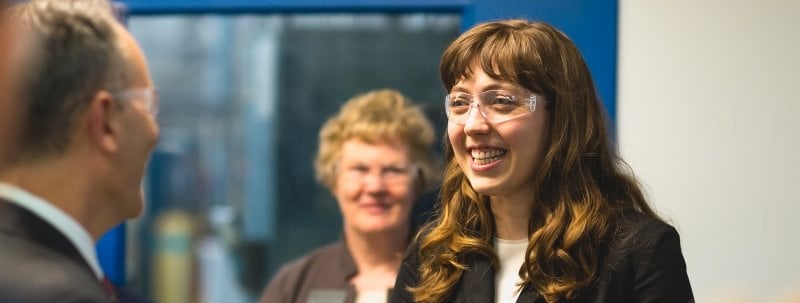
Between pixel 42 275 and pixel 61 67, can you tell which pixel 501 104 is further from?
pixel 42 275

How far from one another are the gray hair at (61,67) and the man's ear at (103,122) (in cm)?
1

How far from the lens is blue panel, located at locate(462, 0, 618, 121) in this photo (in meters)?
3.00

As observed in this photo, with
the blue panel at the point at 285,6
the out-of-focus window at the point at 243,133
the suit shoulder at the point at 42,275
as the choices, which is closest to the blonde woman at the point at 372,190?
the out-of-focus window at the point at 243,133

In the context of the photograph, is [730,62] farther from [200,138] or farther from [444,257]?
[200,138]

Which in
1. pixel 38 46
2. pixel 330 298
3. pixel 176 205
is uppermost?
pixel 38 46

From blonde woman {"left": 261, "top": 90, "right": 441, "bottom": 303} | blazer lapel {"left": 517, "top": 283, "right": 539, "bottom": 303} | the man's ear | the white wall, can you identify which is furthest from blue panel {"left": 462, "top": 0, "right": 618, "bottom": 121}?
the man's ear

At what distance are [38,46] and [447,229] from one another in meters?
1.30

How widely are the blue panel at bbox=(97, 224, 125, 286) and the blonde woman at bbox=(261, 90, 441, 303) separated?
543mm

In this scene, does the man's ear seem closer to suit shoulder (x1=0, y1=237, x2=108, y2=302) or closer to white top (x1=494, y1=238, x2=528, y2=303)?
suit shoulder (x1=0, y1=237, x2=108, y2=302)

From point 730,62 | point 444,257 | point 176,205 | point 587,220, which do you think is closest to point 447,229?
point 444,257

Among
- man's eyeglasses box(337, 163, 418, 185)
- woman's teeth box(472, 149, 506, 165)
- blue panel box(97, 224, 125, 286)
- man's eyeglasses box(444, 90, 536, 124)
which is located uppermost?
man's eyeglasses box(444, 90, 536, 124)

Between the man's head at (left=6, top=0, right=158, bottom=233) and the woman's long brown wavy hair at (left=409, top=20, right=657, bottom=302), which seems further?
the woman's long brown wavy hair at (left=409, top=20, right=657, bottom=302)

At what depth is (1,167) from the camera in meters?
1.32

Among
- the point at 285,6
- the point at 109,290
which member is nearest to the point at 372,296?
the point at 285,6
